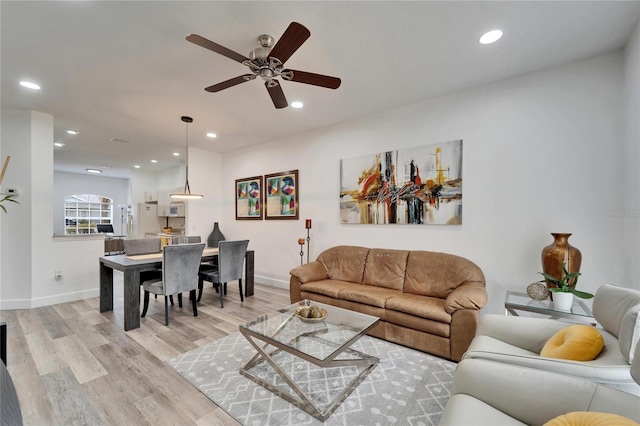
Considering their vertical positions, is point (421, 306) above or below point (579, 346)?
below

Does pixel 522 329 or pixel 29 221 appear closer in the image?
pixel 522 329

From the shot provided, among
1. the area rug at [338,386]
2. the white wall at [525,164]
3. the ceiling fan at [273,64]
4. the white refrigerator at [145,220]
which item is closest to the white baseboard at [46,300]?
the area rug at [338,386]

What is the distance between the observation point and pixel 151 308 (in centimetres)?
376

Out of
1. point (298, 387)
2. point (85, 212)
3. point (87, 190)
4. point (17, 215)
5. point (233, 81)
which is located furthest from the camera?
point (85, 212)

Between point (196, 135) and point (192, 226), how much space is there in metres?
1.98

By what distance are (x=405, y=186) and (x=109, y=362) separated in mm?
3663

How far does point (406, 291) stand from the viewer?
313 cm

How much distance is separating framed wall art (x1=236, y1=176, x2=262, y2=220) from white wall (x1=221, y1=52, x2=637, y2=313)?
2.32 meters

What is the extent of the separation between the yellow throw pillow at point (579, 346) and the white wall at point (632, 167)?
3.82 ft

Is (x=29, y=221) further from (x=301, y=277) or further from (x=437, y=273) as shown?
(x=437, y=273)

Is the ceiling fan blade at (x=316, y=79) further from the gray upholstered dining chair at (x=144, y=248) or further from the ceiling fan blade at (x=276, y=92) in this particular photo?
the gray upholstered dining chair at (x=144, y=248)

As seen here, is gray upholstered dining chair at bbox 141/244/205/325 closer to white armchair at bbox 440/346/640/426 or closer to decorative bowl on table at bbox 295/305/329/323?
decorative bowl on table at bbox 295/305/329/323

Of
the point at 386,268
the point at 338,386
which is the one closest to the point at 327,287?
the point at 386,268

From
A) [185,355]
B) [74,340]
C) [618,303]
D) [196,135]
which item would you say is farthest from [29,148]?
[618,303]
